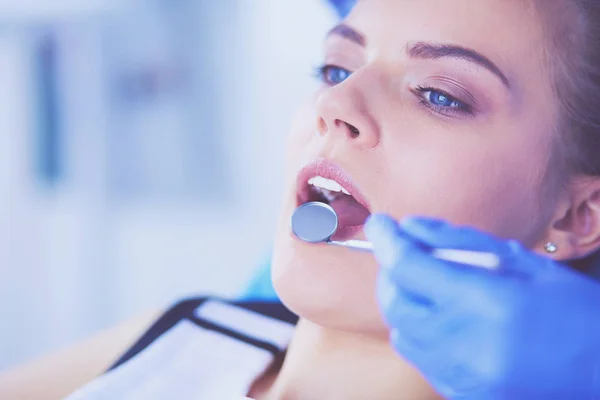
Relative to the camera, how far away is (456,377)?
27.3 inches

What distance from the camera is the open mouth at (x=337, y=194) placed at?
0.90 meters

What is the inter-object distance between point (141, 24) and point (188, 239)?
2.67ft

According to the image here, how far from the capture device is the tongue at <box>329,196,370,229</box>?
3.14 ft

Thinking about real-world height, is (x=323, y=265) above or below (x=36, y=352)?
above

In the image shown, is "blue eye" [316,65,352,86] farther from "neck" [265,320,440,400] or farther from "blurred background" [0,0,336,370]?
"blurred background" [0,0,336,370]

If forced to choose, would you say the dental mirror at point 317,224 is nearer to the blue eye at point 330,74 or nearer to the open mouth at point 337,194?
the open mouth at point 337,194

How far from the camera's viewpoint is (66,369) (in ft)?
4.00

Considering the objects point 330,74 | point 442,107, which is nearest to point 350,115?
Answer: point 442,107

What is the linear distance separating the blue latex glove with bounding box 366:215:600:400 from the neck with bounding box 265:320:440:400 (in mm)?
238

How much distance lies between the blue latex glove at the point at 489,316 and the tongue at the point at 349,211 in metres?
0.23

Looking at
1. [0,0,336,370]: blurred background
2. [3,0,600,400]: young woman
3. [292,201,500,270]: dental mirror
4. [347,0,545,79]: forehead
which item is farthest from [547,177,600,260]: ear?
[0,0,336,370]: blurred background

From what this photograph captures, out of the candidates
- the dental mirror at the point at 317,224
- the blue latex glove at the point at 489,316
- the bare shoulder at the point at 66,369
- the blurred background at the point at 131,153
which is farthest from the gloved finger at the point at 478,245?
the blurred background at the point at 131,153

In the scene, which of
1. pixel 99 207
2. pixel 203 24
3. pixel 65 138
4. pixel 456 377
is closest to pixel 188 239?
pixel 99 207

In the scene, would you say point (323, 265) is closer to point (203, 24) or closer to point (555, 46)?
point (555, 46)
